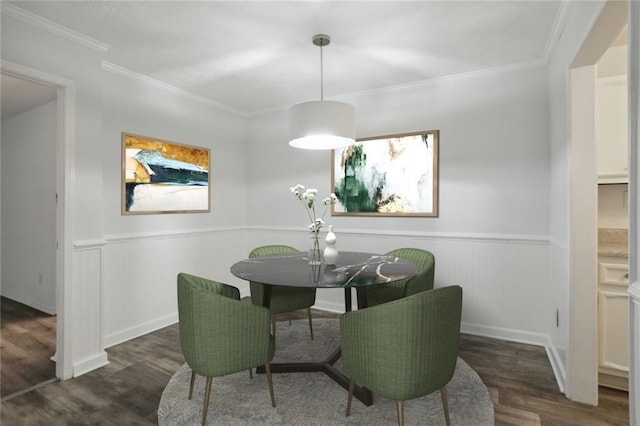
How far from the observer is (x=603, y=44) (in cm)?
194

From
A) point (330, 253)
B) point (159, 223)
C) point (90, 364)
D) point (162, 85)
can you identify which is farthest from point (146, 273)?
point (330, 253)

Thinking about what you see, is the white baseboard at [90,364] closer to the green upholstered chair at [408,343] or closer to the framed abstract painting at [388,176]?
the green upholstered chair at [408,343]

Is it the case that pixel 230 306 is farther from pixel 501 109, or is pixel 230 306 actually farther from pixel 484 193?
pixel 501 109

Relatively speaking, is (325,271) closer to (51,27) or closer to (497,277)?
(497,277)

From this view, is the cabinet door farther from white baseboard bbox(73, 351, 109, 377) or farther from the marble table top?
white baseboard bbox(73, 351, 109, 377)

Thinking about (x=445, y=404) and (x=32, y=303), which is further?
(x=32, y=303)

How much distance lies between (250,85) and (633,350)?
361cm

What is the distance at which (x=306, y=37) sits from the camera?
265 centimetres

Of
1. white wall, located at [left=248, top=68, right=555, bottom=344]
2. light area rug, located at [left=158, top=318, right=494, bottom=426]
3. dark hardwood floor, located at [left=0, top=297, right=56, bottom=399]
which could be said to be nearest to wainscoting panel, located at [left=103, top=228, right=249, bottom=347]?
dark hardwood floor, located at [left=0, top=297, right=56, bottom=399]

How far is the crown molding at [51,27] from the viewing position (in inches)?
89.7

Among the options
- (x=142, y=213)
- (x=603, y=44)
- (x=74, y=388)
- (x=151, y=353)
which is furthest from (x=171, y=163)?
(x=603, y=44)

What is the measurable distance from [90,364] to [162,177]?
72.7 inches

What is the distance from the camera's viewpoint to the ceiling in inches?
89.9

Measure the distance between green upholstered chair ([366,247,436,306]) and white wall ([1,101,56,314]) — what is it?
3855 millimetres
